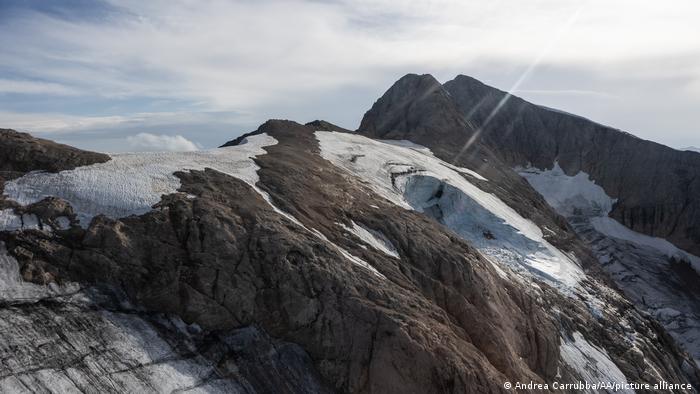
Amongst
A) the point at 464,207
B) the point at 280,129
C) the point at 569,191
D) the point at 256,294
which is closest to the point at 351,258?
the point at 256,294

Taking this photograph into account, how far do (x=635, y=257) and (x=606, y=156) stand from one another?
28098mm

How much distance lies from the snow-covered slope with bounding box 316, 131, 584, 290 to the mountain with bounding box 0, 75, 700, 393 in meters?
3.71

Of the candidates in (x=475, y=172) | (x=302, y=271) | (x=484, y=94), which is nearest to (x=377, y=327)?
(x=302, y=271)

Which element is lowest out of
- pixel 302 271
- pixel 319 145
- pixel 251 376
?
pixel 251 376

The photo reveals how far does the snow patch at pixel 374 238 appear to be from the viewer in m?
Answer: 25.5

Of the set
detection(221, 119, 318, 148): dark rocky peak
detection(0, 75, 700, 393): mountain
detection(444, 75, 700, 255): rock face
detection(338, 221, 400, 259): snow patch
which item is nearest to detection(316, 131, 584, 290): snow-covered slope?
detection(221, 119, 318, 148): dark rocky peak

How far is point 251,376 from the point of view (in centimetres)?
1684

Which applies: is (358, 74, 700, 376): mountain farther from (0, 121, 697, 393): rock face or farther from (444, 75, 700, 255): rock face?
(0, 121, 697, 393): rock face

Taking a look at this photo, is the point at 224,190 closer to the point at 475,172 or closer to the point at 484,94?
the point at 475,172

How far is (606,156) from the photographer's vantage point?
299ft

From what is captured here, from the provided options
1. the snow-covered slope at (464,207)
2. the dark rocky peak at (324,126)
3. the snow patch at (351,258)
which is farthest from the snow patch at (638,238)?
the snow patch at (351,258)

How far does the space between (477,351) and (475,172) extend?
37.7 metres

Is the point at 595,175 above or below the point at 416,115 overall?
below

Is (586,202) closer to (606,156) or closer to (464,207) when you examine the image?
(606,156)
